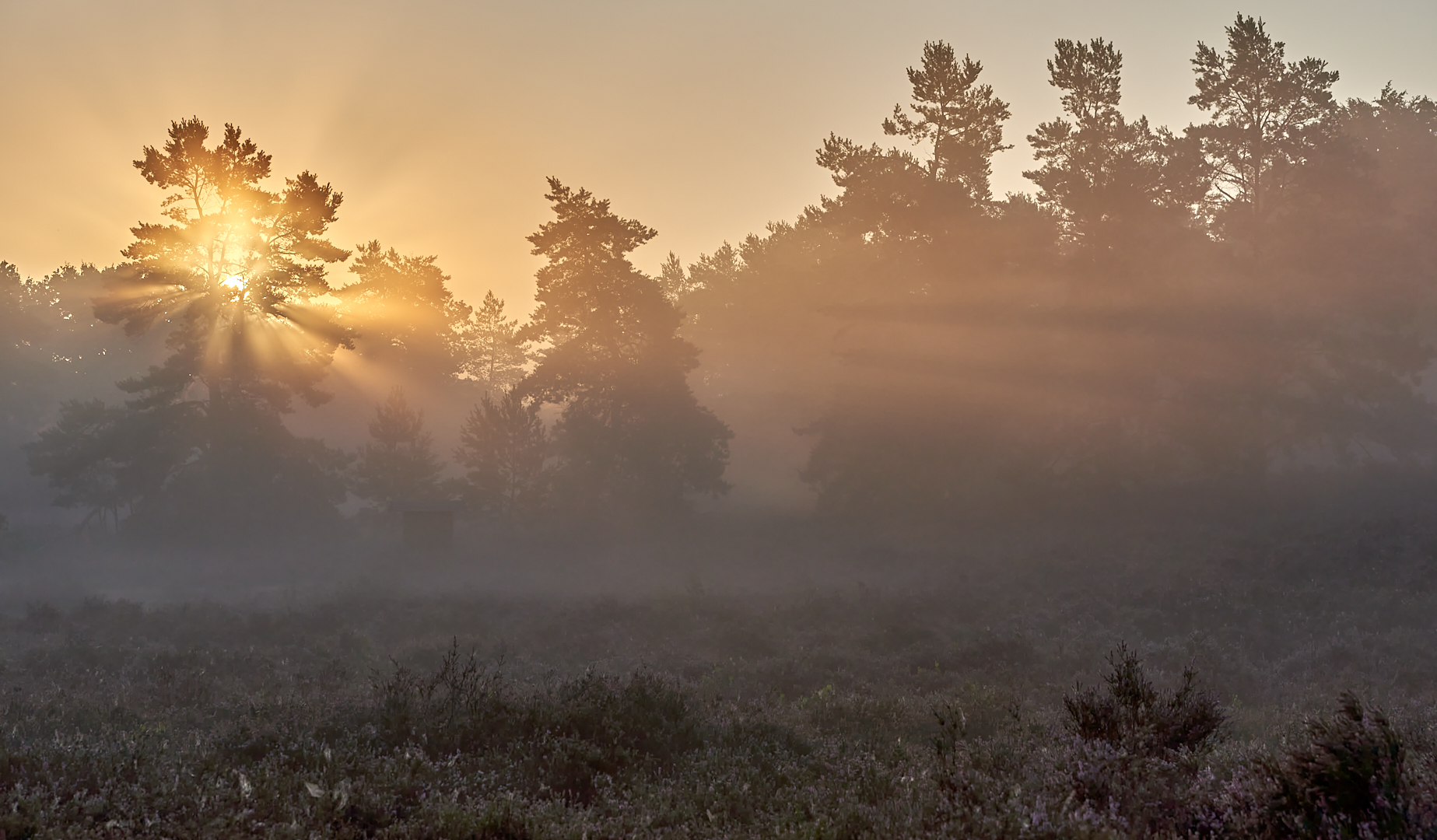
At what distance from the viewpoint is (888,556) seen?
3212 cm

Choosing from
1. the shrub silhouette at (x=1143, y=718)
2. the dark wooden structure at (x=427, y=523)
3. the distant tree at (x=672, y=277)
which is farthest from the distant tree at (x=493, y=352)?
the shrub silhouette at (x=1143, y=718)

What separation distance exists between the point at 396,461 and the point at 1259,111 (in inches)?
1675

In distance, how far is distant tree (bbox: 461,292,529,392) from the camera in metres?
89.9

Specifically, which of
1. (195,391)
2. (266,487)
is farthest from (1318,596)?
(195,391)

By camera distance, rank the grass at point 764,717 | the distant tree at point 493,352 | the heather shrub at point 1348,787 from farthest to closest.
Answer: the distant tree at point 493,352
the grass at point 764,717
the heather shrub at point 1348,787

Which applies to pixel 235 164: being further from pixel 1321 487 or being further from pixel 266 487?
pixel 1321 487

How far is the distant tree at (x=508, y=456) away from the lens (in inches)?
1607

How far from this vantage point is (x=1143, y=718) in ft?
23.5

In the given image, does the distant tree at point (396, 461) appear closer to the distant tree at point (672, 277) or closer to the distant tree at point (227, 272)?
the distant tree at point (227, 272)

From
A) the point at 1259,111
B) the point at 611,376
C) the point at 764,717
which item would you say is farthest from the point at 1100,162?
the point at 764,717

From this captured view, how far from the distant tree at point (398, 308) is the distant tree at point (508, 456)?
857 inches

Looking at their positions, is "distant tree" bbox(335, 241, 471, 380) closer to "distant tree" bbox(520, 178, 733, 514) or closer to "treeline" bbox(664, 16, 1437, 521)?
"distant tree" bbox(520, 178, 733, 514)

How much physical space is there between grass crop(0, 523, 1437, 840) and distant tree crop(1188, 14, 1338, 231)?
1947 centimetres

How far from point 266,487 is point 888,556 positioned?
2838 centimetres
